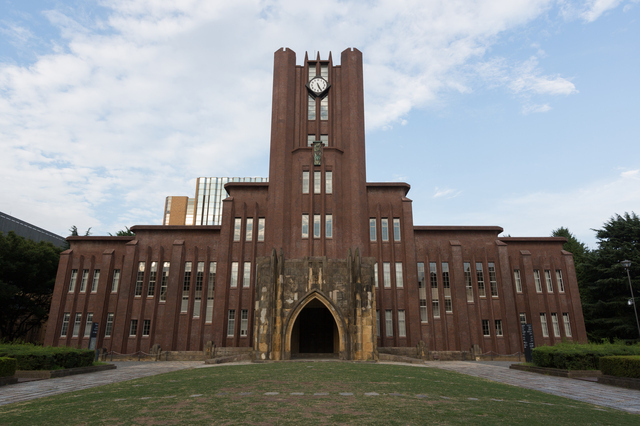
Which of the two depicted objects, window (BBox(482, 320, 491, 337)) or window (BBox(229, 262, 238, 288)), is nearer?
window (BBox(229, 262, 238, 288))

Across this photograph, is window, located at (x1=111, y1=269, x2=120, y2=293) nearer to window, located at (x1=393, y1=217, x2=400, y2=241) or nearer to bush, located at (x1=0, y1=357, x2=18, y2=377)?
bush, located at (x1=0, y1=357, x2=18, y2=377)

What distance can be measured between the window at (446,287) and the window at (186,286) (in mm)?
24316

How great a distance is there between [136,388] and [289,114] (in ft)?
99.1

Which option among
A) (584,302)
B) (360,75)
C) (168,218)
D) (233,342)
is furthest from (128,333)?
(168,218)

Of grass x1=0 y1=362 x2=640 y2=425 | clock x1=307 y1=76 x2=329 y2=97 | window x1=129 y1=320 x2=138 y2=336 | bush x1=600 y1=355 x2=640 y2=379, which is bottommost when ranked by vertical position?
grass x1=0 y1=362 x2=640 y2=425

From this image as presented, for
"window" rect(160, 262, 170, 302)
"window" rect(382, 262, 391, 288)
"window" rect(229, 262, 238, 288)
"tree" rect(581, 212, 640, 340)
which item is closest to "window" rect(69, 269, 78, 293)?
"window" rect(160, 262, 170, 302)

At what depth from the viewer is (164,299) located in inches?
1447

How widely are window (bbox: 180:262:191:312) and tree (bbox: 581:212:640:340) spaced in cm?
3996

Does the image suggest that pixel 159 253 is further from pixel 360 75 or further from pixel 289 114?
pixel 360 75

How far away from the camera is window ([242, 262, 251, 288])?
3592 cm

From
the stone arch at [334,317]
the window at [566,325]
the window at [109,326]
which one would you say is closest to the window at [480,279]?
the window at [566,325]

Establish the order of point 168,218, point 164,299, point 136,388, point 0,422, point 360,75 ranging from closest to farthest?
1. point 0,422
2. point 136,388
3. point 164,299
4. point 360,75
5. point 168,218

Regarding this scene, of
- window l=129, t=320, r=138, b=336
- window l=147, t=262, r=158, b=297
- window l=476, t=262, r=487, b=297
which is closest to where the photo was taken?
window l=129, t=320, r=138, b=336

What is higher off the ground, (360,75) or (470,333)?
(360,75)
